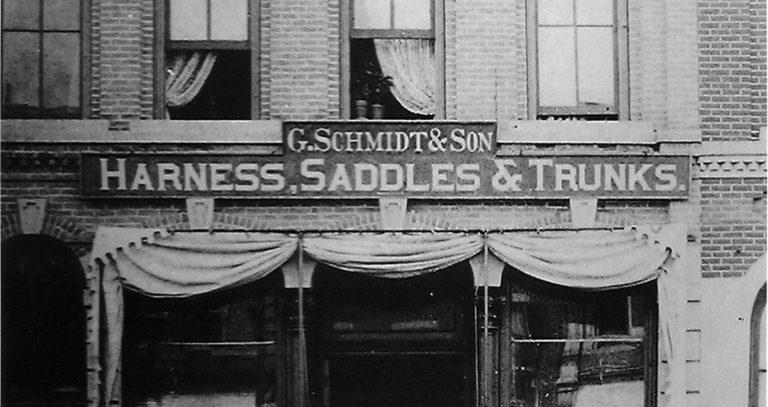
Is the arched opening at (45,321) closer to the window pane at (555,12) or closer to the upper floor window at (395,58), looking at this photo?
the upper floor window at (395,58)

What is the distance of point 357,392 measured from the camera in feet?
31.7

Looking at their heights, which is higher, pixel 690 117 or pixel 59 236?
pixel 690 117

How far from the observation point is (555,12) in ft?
31.8

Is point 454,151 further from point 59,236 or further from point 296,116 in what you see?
point 59,236

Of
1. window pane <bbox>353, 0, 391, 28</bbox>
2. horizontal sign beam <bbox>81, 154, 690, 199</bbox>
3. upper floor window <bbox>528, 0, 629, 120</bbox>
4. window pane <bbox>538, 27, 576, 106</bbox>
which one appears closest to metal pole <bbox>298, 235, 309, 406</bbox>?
horizontal sign beam <bbox>81, 154, 690, 199</bbox>

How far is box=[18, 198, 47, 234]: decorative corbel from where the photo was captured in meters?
9.17

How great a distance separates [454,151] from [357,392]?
2.76m

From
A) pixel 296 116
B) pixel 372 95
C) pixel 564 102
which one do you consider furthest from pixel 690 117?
pixel 296 116

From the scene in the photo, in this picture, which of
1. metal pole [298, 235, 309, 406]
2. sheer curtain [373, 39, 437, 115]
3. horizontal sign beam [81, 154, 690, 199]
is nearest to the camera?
metal pole [298, 235, 309, 406]

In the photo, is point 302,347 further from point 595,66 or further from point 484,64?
point 595,66

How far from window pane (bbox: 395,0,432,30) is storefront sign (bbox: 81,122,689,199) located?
1115 mm

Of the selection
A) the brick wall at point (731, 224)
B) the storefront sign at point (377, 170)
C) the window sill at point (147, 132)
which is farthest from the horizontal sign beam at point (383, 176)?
the brick wall at point (731, 224)

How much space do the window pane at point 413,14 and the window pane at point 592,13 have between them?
1604 millimetres

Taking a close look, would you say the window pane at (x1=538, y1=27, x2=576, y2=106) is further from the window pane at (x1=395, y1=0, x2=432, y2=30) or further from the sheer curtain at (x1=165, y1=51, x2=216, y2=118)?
the sheer curtain at (x1=165, y1=51, x2=216, y2=118)
